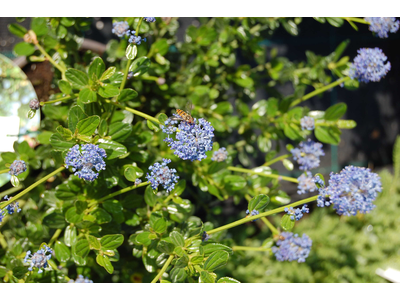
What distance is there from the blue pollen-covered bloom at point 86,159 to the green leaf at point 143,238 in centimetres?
39

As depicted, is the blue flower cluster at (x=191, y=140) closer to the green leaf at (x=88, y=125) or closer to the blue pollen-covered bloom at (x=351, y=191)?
the green leaf at (x=88, y=125)

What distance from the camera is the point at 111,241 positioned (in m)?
1.34

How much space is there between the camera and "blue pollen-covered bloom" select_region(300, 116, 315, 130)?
1.67 meters

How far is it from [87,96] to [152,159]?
45cm

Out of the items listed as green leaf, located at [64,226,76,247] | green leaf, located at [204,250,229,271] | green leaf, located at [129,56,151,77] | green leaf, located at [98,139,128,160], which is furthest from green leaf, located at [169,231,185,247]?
green leaf, located at [129,56,151,77]

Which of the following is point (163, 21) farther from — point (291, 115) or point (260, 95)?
point (260, 95)

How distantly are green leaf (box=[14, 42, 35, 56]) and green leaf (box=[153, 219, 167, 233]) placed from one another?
1189 millimetres

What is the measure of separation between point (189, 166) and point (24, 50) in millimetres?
1104

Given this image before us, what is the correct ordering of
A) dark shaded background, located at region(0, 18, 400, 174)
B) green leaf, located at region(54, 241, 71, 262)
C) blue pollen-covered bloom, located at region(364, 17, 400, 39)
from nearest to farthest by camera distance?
green leaf, located at region(54, 241, 71, 262)
blue pollen-covered bloom, located at region(364, 17, 400, 39)
dark shaded background, located at region(0, 18, 400, 174)

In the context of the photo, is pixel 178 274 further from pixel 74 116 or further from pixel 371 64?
pixel 371 64

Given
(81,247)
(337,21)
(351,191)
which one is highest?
(337,21)

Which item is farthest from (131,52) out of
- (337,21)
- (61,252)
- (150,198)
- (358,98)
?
(358,98)

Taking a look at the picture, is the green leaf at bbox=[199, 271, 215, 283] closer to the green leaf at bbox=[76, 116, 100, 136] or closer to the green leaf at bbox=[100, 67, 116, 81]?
the green leaf at bbox=[76, 116, 100, 136]

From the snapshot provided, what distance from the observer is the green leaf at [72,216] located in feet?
4.61
